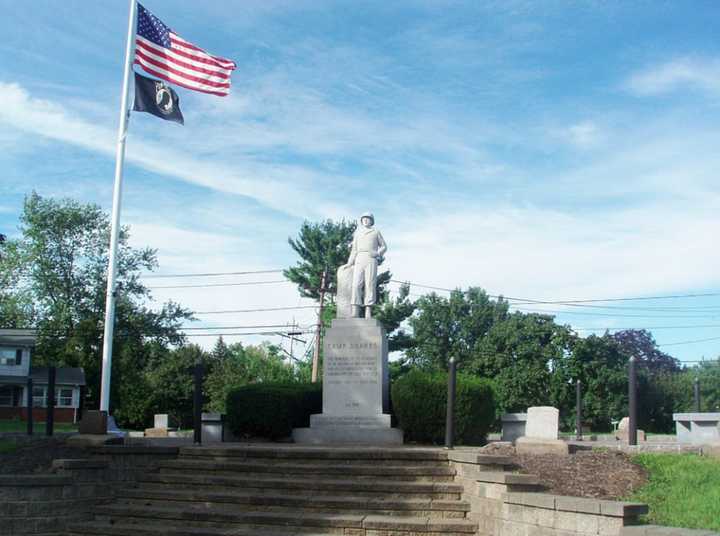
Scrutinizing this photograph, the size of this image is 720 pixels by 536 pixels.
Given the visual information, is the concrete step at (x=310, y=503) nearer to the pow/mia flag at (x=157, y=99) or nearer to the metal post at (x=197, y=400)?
the metal post at (x=197, y=400)

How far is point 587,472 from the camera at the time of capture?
31.2 feet

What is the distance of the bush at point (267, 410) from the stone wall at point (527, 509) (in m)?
5.69

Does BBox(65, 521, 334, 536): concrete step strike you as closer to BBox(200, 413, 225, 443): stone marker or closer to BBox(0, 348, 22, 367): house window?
BBox(200, 413, 225, 443): stone marker

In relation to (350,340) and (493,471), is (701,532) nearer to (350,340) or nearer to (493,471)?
(493,471)

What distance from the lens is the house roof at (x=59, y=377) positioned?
44.9 metres

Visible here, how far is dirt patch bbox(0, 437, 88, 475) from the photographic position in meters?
11.4

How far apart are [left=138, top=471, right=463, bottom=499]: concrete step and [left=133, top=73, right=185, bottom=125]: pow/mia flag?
8.40 m

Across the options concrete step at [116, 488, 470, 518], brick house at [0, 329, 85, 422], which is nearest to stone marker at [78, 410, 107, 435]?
concrete step at [116, 488, 470, 518]

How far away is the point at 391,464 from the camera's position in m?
10.7

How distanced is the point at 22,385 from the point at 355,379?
1548 inches

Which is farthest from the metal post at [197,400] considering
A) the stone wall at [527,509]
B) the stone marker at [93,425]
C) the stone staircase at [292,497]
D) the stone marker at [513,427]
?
the stone marker at [513,427]

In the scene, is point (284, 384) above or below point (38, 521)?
above

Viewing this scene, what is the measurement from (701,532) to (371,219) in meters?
11.2

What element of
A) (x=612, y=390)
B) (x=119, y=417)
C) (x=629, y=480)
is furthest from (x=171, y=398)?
(x=629, y=480)
